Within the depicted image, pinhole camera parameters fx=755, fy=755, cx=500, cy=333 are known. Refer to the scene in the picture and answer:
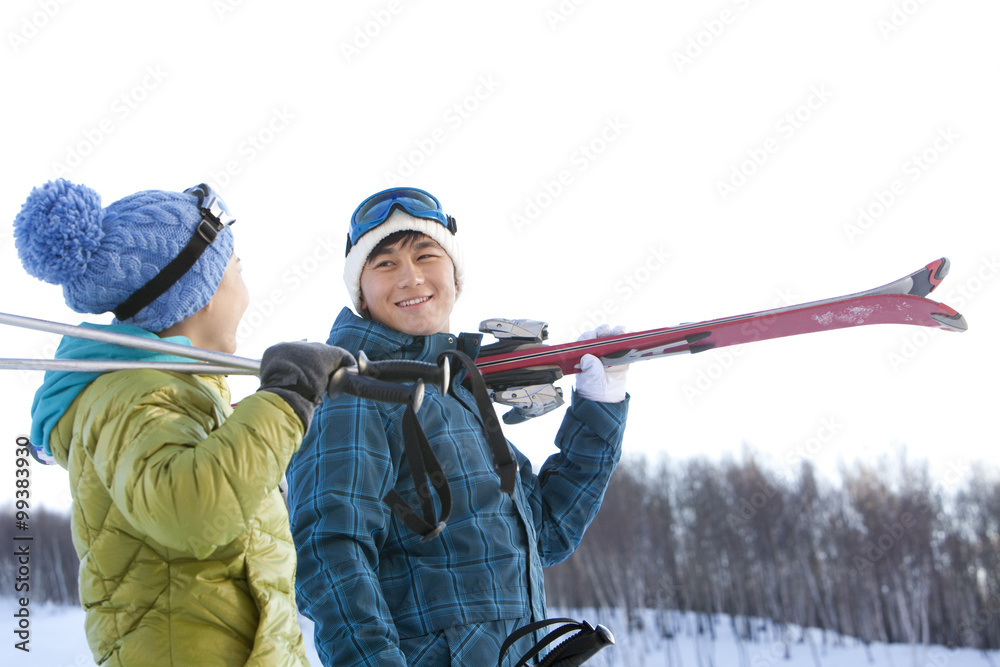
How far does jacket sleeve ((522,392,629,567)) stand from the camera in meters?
2.28

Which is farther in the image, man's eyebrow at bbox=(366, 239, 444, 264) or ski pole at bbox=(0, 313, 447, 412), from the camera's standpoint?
man's eyebrow at bbox=(366, 239, 444, 264)

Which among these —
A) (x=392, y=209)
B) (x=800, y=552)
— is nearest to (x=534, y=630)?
(x=392, y=209)

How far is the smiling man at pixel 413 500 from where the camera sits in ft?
5.41

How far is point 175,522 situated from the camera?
1068mm

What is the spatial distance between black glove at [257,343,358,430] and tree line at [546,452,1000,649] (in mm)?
21016

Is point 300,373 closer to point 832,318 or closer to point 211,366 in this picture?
point 211,366

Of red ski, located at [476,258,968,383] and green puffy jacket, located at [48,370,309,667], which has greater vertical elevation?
red ski, located at [476,258,968,383]

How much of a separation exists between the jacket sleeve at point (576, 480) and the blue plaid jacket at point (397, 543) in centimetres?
26

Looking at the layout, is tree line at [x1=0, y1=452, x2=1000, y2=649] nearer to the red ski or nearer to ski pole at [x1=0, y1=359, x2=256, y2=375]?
the red ski

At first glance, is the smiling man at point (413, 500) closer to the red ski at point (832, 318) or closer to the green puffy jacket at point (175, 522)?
the green puffy jacket at point (175, 522)

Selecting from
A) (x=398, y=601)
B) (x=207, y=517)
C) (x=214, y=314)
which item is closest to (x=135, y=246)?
(x=214, y=314)

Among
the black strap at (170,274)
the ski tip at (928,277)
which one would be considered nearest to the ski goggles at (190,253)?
the black strap at (170,274)

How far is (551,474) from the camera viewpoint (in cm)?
235

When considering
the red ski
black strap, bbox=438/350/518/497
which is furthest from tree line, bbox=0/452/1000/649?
black strap, bbox=438/350/518/497
